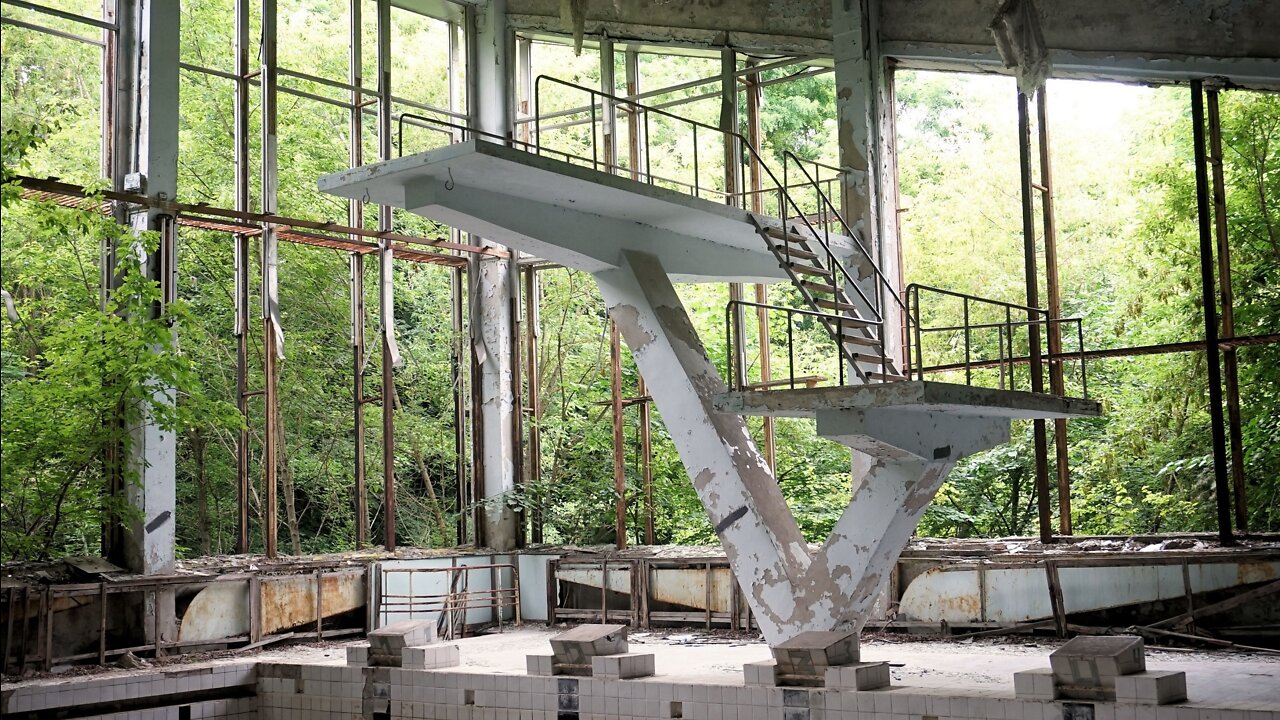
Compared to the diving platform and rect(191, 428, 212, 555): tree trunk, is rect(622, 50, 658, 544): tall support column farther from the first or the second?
Answer: rect(191, 428, 212, 555): tree trunk

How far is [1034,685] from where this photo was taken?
823 cm

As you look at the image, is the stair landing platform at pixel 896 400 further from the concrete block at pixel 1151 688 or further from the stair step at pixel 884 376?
the concrete block at pixel 1151 688

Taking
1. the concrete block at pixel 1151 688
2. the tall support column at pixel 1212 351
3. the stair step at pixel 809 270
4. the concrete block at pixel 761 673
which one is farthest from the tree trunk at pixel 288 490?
the concrete block at pixel 1151 688

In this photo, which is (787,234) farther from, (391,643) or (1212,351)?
(391,643)

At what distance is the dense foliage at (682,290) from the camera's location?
1670 cm

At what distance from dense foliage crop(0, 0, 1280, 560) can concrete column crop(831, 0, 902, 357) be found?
181cm

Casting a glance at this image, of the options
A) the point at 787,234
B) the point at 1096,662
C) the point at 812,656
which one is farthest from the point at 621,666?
the point at 787,234

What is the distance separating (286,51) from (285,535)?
28.2 feet

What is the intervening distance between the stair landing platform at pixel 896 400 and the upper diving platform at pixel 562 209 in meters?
2.22

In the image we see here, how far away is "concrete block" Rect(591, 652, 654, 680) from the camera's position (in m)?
9.94

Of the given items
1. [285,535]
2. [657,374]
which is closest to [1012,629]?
[657,374]

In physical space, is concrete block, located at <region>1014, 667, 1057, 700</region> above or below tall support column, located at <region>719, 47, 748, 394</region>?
below

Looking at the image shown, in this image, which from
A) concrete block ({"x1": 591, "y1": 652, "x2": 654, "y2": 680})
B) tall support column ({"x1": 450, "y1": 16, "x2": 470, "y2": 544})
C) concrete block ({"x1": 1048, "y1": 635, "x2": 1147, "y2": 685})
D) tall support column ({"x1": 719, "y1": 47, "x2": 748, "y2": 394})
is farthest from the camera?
tall support column ({"x1": 450, "y1": 16, "x2": 470, "y2": 544})

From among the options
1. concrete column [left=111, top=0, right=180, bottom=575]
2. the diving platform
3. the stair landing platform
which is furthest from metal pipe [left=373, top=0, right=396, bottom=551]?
the stair landing platform
